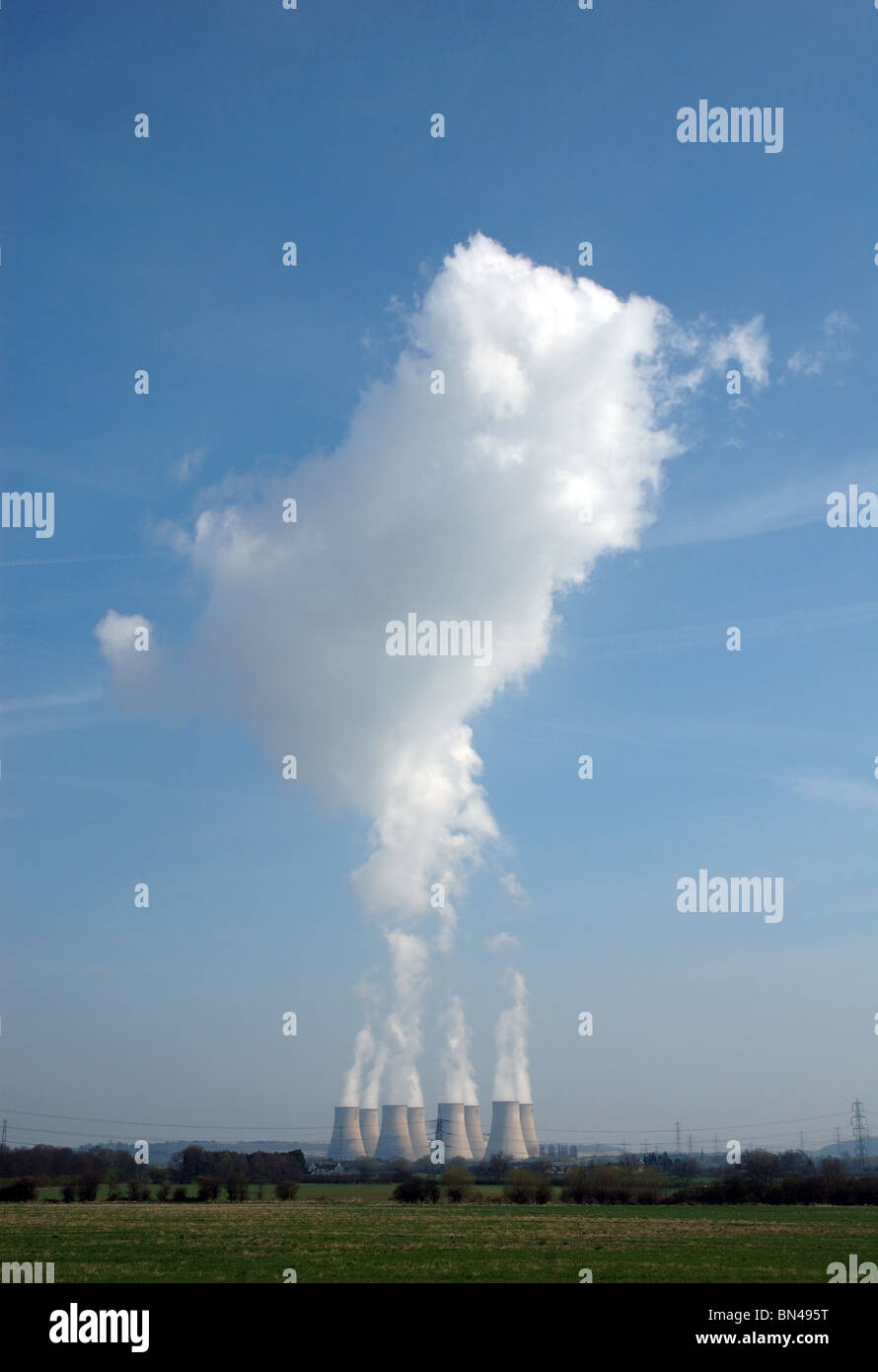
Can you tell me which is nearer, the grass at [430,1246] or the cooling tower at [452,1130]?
the grass at [430,1246]

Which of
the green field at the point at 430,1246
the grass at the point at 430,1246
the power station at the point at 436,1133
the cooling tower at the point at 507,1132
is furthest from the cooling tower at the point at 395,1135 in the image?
the green field at the point at 430,1246

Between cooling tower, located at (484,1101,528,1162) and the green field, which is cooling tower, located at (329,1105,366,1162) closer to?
cooling tower, located at (484,1101,528,1162)

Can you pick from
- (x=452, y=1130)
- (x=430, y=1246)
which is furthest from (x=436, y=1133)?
(x=430, y=1246)

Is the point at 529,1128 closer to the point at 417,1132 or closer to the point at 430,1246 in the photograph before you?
the point at 417,1132

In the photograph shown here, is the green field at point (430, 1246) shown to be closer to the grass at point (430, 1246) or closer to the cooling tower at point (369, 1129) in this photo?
the grass at point (430, 1246)
